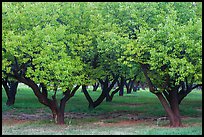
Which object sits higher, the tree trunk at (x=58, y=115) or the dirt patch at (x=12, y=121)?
the tree trunk at (x=58, y=115)

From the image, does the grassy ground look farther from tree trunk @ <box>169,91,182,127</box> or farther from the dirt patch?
tree trunk @ <box>169,91,182,127</box>

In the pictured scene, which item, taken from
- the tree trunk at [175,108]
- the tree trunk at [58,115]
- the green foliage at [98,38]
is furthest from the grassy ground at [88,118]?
the green foliage at [98,38]

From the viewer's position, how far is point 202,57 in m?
14.7

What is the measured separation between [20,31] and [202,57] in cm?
808

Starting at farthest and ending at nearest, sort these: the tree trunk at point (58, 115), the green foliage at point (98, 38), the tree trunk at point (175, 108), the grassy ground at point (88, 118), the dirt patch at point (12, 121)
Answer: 1. the dirt patch at point (12, 121)
2. the tree trunk at point (58, 115)
3. the tree trunk at point (175, 108)
4. the grassy ground at point (88, 118)
5. the green foliage at point (98, 38)

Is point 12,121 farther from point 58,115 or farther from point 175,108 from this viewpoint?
point 175,108

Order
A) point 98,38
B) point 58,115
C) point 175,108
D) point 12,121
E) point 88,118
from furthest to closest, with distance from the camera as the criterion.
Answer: point 88,118 → point 12,121 → point 58,115 → point 175,108 → point 98,38

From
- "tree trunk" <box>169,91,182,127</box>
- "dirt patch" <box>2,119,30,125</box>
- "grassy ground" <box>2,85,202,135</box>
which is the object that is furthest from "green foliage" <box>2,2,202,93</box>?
"dirt patch" <box>2,119,30,125</box>

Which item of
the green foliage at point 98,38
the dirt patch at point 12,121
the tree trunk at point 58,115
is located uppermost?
the green foliage at point 98,38

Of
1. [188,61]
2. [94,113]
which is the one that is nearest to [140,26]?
[188,61]

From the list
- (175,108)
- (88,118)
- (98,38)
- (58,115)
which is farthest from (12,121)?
(175,108)

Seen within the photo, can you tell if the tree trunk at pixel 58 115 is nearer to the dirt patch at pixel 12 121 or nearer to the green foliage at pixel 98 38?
the dirt patch at pixel 12 121

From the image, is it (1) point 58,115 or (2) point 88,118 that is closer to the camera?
(1) point 58,115

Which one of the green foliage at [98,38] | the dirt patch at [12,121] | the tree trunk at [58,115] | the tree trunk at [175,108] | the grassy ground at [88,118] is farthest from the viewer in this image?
the dirt patch at [12,121]
